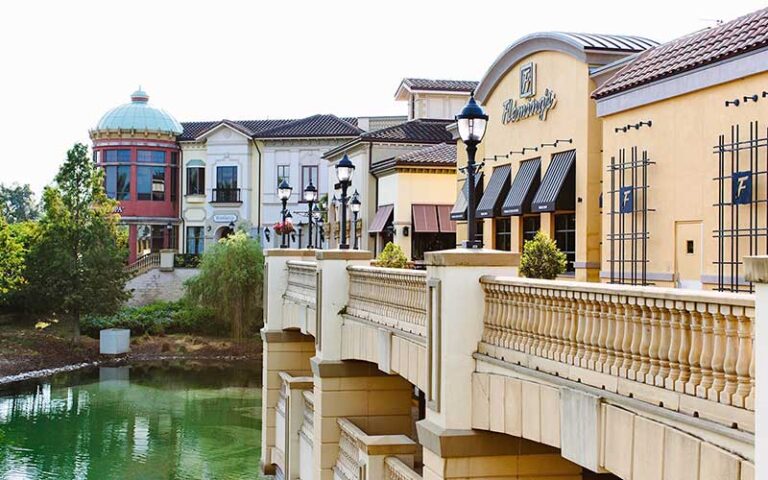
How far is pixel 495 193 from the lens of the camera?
28.4 m

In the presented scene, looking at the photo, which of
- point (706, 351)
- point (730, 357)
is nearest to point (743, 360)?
point (730, 357)

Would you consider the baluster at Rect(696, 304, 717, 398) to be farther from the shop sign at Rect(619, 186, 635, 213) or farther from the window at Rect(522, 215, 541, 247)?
the window at Rect(522, 215, 541, 247)

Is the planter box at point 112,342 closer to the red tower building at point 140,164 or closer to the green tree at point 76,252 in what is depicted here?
the green tree at point 76,252

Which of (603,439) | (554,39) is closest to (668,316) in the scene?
(603,439)

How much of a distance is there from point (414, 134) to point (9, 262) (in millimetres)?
21002

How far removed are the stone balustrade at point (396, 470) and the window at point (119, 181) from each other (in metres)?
53.6

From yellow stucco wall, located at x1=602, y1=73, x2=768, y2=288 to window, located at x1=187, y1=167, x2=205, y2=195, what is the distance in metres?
49.3

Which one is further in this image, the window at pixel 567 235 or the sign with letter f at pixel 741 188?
the window at pixel 567 235

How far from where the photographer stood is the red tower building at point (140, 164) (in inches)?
2598

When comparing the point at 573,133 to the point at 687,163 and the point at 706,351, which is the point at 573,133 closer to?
the point at 687,163

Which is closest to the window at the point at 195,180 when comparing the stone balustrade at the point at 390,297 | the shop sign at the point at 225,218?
the shop sign at the point at 225,218

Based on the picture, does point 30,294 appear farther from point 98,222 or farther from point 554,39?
point 554,39

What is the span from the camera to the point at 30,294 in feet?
177

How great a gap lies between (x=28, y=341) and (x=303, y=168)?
20.6 m
